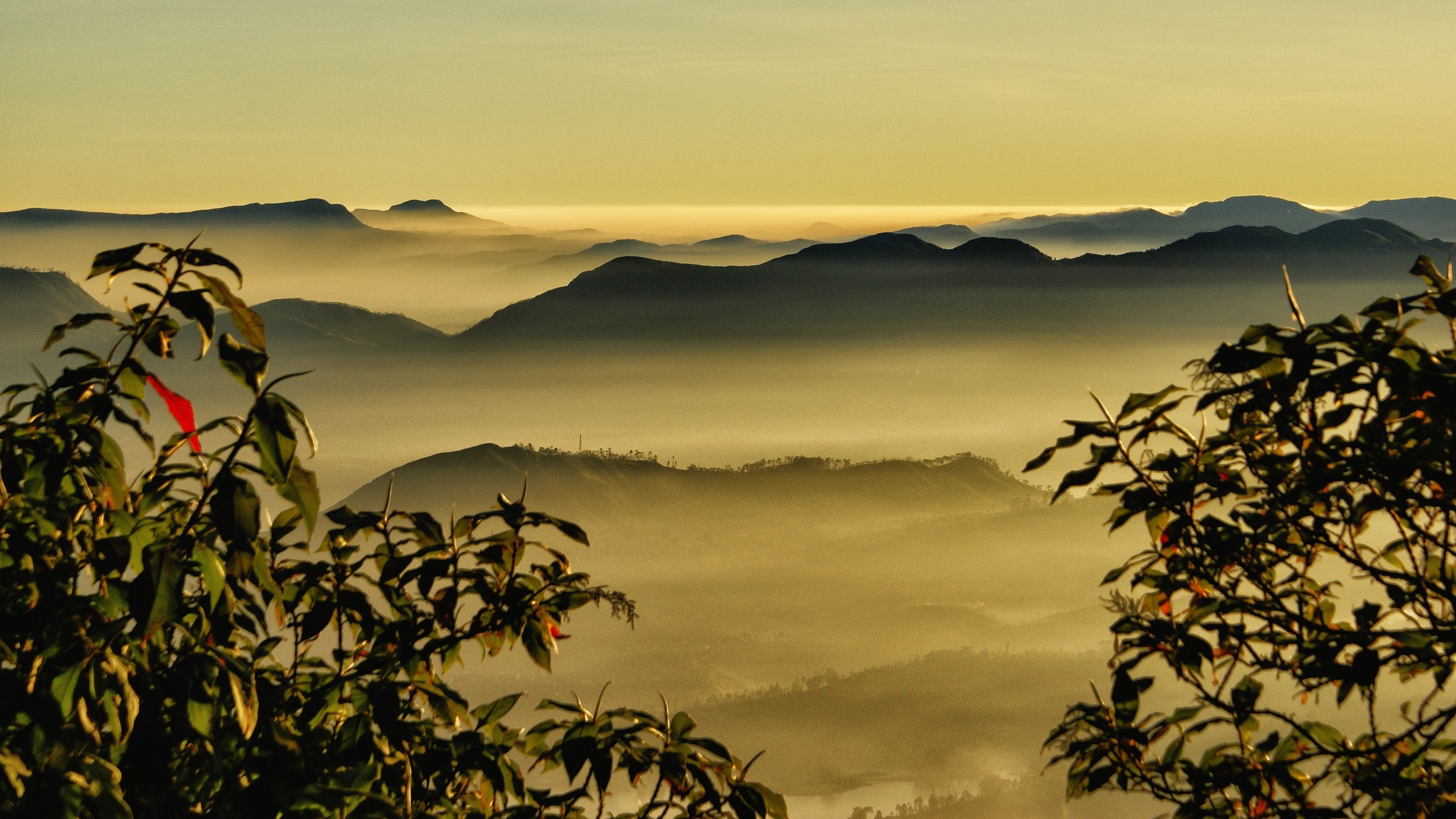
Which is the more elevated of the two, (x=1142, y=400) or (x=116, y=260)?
(x=116, y=260)

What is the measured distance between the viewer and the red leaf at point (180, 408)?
72.8 inches

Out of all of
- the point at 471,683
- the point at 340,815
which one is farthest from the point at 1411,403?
the point at 471,683

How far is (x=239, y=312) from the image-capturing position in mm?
1636

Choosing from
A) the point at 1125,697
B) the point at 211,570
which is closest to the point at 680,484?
the point at 1125,697

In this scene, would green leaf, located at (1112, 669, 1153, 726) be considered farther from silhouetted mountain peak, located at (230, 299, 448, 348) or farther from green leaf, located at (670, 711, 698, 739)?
silhouetted mountain peak, located at (230, 299, 448, 348)

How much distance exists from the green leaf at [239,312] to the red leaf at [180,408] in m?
0.28

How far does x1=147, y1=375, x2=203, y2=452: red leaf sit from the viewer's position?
185cm

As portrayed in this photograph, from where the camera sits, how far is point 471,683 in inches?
1725

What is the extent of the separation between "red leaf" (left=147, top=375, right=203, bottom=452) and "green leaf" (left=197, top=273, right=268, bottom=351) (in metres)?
0.28

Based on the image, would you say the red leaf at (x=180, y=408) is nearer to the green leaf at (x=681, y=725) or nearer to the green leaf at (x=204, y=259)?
the green leaf at (x=204, y=259)

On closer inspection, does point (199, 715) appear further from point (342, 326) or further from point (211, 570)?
point (342, 326)

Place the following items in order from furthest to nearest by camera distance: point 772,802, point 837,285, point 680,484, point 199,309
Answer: point 837,285 → point 680,484 → point 772,802 → point 199,309

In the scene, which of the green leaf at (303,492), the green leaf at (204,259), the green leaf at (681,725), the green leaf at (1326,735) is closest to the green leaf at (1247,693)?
the green leaf at (1326,735)

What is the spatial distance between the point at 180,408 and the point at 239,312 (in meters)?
0.40
